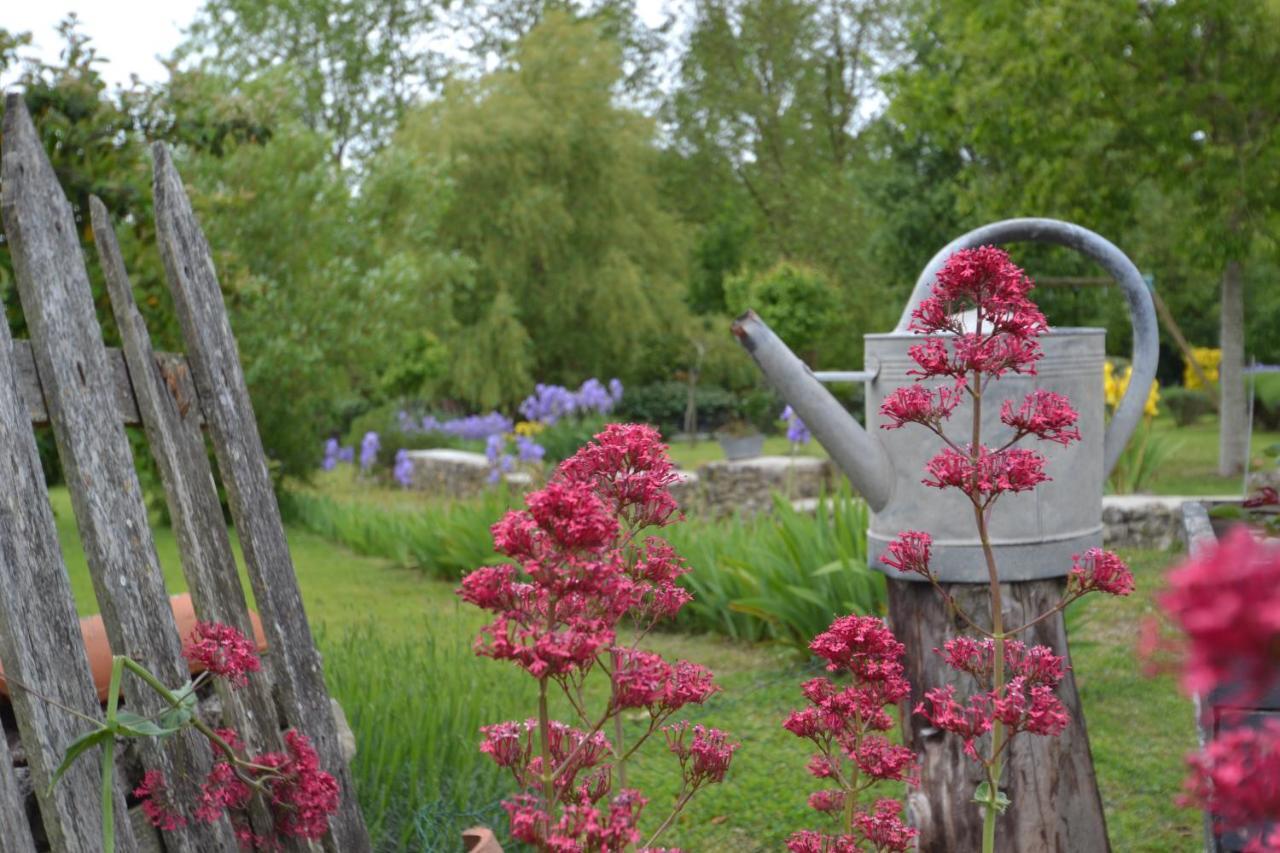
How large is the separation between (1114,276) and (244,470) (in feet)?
6.39

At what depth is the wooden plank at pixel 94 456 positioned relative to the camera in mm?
2121

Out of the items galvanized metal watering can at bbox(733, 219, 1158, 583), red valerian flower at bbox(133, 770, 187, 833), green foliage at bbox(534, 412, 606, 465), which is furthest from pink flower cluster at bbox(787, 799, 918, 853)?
green foliage at bbox(534, 412, 606, 465)

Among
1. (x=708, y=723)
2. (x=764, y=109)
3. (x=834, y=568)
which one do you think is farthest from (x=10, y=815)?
(x=764, y=109)

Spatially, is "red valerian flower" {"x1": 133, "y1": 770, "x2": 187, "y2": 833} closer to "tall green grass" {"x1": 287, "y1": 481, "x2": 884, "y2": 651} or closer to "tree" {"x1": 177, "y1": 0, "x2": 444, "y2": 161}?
"tall green grass" {"x1": 287, "y1": 481, "x2": 884, "y2": 651}

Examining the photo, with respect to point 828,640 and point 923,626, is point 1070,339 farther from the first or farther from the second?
point 828,640

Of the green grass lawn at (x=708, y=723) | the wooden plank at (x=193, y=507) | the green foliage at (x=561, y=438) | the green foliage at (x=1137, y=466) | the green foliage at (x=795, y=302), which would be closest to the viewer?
the wooden plank at (x=193, y=507)

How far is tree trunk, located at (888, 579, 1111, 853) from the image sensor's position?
9.39 feet

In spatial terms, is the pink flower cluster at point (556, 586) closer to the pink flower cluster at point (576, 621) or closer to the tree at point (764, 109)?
the pink flower cluster at point (576, 621)

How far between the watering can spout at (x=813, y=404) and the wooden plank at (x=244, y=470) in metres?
1.01

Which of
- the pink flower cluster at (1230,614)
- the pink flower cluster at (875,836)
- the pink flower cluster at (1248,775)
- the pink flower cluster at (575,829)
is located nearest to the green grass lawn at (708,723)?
the pink flower cluster at (875,836)

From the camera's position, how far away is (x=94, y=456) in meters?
2.15

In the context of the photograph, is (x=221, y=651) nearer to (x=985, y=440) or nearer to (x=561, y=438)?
(x=985, y=440)

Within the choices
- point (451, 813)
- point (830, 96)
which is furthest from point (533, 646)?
point (830, 96)

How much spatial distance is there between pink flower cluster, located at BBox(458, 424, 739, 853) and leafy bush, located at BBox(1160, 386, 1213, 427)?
20.9 meters
